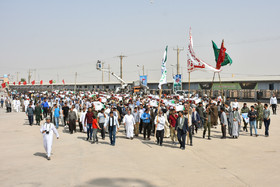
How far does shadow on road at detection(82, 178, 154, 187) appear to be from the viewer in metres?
6.26

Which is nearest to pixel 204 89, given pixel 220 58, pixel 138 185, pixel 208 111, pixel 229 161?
pixel 220 58

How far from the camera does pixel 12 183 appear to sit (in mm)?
6379

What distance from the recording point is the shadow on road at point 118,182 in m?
6.26

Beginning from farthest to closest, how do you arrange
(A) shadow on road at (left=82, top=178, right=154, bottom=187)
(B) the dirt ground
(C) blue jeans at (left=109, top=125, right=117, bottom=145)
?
(C) blue jeans at (left=109, top=125, right=117, bottom=145) → (B) the dirt ground → (A) shadow on road at (left=82, top=178, right=154, bottom=187)

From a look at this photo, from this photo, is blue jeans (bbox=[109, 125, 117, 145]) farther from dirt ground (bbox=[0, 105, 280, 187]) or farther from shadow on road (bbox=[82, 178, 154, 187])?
shadow on road (bbox=[82, 178, 154, 187])

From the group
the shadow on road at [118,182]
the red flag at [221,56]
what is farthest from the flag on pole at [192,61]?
the shadow on road at [118,182]

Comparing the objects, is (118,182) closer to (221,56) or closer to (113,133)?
(113,133)

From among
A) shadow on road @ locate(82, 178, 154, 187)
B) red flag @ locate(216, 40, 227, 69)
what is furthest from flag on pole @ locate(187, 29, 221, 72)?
shadow on road @ locate(82, 178, 154, 187)

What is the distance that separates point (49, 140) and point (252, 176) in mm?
6430

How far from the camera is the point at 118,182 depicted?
6.40 m

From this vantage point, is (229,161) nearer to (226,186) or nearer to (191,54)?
(226,186)

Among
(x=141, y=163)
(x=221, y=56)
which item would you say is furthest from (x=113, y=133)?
(x=221, y=56)

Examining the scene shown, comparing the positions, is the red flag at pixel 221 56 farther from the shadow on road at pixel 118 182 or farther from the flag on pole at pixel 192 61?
the shadow on road at pixel 118 182

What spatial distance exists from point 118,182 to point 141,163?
73.4 inches
